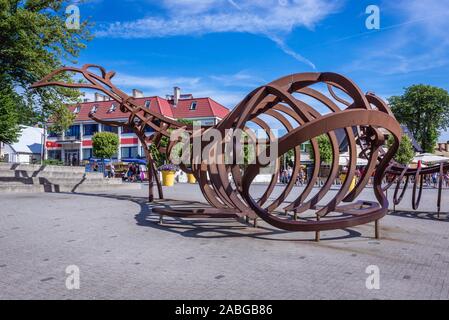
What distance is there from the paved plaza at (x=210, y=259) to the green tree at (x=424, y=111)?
50.7 m

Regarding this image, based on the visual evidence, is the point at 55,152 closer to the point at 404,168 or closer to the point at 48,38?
the point at 48,38

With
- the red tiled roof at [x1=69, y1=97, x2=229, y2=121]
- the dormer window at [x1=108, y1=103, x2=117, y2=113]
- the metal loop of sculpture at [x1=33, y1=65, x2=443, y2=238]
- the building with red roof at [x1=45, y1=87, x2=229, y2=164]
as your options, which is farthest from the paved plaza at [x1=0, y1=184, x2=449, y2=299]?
the dormer window at [x1=108, y1=103, x2=117, y2=113]

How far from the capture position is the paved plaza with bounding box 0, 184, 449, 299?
13.9ft

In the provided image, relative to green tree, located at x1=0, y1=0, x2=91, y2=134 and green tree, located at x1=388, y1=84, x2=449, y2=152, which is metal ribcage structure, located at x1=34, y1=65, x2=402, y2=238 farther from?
green tree, located at x1=388, y1=84, x2=449, y2=152

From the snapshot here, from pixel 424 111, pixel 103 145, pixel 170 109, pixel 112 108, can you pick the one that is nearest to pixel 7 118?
pixel 103 145

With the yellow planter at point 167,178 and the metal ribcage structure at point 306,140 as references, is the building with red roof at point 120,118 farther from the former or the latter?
the metal ribcage structure at point 306,140

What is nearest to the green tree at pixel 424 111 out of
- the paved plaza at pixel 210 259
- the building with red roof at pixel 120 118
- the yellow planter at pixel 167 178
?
the building with red roof at pixel 120 118

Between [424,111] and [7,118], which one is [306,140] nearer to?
[7,118]

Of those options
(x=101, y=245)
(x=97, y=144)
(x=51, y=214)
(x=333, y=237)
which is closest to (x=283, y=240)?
(x=333, y=237)

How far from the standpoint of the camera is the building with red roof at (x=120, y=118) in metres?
49.9

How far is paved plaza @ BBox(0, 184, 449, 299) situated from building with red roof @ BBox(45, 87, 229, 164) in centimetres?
4128

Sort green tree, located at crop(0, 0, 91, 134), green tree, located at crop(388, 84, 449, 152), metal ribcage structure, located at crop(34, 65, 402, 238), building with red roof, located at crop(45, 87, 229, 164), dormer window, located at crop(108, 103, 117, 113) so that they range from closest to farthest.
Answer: metal ribcage structure, located at crop(34, 65, 402, 238), green tree, located at crop(0, 0, 91, 134), building with red roof, located at crop(45, 87, 229, 164), dormer window, located at crop(108, 103, 117, 113), green tree, located at crop(388, 84, 449, 152)

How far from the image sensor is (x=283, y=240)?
702 cm
